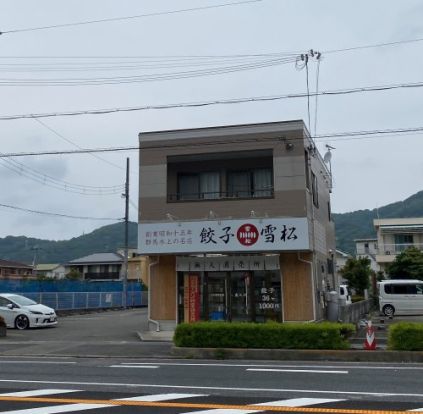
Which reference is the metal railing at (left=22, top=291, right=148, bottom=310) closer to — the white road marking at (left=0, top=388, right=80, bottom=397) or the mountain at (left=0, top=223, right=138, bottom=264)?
the white road marking at (left=0, top=388, right=80, bottom=397)

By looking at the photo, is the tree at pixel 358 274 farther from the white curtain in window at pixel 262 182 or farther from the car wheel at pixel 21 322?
the car wheel at pixel 21 322

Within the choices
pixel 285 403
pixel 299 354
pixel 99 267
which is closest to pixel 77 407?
pixel 285 403

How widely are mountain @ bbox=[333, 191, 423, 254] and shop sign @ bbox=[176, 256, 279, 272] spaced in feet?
249

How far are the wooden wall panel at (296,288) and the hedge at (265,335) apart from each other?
14.2ft

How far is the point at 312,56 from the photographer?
1523cm

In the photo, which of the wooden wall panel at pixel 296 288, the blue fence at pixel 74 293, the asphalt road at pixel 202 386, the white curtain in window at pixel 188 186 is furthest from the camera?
the blue fence at pixel 74 293

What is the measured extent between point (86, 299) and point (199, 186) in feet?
56.8

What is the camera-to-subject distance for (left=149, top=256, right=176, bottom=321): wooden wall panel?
19828 millimetres

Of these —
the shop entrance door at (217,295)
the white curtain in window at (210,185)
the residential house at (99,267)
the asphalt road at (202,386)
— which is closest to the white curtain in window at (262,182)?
the white curtain in window at (210,185)

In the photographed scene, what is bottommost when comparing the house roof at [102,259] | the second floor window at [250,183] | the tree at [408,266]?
the tree at [408,266]

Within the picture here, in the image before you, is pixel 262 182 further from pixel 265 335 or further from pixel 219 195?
pixel 265 335

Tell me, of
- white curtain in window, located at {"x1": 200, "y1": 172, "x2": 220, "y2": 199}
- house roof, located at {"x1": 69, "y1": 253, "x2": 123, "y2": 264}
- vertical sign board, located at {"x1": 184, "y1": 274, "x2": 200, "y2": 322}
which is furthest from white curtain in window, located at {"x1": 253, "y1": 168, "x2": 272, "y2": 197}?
house roof, located at {"x1": 69, "y1": 253, "x2": 123, "y2": 264}

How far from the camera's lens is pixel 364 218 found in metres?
111

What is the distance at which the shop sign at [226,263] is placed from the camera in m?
19.1
